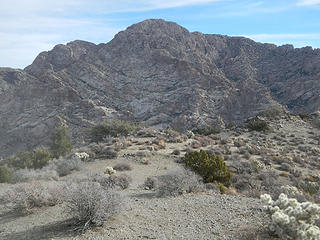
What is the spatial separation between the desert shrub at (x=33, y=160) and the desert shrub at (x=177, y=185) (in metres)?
14.0

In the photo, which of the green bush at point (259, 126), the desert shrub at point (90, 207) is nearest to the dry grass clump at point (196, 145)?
the green bush at point (259, 126)

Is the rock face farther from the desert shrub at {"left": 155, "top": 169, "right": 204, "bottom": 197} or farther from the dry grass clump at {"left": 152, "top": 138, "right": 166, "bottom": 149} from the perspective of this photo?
the desert shrub at {"left": 155, "top": 169, "right": 204, "bottom": 197}

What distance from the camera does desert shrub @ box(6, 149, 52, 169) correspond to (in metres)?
22.2

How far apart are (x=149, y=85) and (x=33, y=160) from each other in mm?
55992

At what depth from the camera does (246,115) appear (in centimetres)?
7038

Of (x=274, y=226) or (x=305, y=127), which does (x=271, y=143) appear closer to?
(x=305, y=127)

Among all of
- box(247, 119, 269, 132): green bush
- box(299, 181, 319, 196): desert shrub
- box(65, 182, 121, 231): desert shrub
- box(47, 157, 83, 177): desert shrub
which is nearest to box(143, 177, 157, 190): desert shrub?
box(65, 182, 121, 231): desert shrub

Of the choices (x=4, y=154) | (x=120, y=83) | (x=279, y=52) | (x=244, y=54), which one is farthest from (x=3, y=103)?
(x=279, y=52)

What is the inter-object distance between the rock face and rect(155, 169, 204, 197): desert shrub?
3841 centimetres

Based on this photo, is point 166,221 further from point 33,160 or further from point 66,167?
point 33,160

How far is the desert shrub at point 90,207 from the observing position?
675cm

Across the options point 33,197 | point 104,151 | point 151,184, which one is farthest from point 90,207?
point 104,151

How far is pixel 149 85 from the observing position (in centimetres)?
7812

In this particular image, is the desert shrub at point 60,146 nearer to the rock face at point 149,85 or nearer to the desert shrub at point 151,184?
the desert shrub at point 151,184
